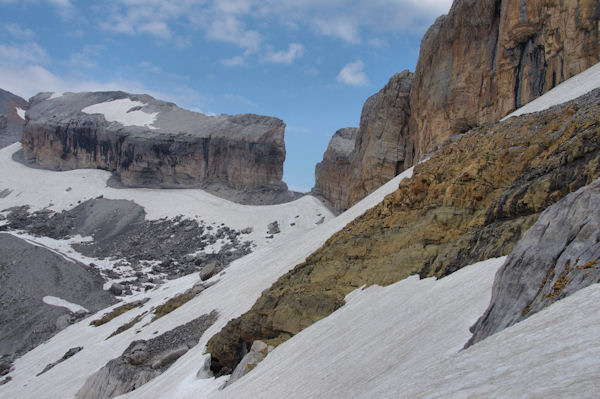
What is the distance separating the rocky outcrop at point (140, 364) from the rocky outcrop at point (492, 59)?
Result: 761 inches

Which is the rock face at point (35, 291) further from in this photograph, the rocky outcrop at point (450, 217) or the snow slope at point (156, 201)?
the rocky outcrop at point (450, 217)

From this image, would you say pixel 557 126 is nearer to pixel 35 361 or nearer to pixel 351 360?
pixel 351 360

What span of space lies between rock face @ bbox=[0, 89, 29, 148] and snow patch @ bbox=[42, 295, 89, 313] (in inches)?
2897

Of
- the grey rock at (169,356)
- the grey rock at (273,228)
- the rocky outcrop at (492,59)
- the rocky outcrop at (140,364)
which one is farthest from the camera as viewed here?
the grey rock at (273,228)

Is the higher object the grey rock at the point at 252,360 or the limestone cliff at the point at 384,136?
the limestone cliff at the point at 384,136

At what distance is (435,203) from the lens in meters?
11.2

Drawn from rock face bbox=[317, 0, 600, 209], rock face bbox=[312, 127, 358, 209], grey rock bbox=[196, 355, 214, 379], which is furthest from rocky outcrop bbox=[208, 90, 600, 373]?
rock face bbox=[312, 127, 358, 209]

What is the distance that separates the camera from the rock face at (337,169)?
58.8 metres

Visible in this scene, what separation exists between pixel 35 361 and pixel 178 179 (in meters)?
50.4

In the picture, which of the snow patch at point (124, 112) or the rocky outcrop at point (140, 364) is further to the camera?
the snow patch at point (124, 112)

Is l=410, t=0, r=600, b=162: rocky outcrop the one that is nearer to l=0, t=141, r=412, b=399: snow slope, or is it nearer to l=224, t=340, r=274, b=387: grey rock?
l=0, t=141, r=412, b=399: snow slope

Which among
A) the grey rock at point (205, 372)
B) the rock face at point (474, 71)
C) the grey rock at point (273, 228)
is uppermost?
the rock face at point (474, 71)

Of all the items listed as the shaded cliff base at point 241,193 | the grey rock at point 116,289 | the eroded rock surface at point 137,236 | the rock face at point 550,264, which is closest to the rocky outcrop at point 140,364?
the rock face at point 550,264

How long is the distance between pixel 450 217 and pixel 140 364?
13.1 m
